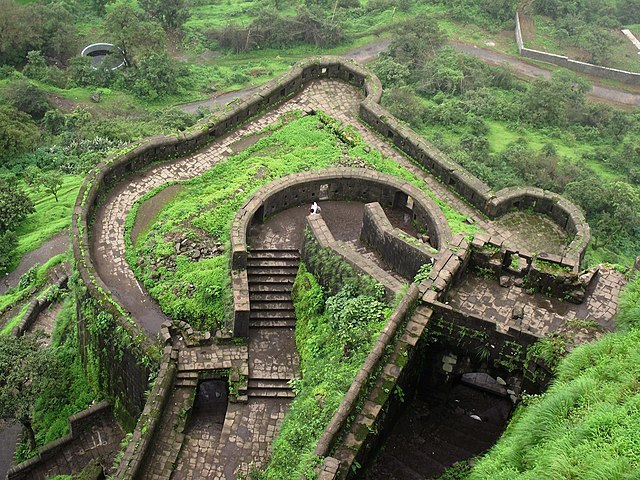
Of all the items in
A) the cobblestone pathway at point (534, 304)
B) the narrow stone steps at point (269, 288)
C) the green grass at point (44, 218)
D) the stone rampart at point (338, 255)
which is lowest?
the green grass at point (44, 218)

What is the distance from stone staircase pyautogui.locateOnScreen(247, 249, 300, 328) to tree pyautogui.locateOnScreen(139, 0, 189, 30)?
38.5 metres

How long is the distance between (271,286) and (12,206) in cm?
1766

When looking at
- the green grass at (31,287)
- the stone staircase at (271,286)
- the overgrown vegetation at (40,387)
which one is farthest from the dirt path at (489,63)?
the stone staircase at (271,286)

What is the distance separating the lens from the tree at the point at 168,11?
54.9 metres

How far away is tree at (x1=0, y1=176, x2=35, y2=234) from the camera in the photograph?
3350 centimetres

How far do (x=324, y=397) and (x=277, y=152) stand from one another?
38.6 ft

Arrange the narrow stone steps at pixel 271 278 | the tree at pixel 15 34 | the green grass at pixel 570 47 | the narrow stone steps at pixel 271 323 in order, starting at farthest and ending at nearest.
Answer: the green grass at pixel 570 47, the tree at pixel 15 34, the narrow stone steps at pixel 271 278, the narrow stone steps at pixel 271 323

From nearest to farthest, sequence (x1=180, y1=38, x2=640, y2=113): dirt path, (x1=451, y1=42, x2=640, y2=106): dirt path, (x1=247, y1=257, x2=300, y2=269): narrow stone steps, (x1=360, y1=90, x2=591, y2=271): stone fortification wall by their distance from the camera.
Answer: (x1=247, y1=257, x2=300, y2=269): narrow stone steps, (x1=360, y1=90, x2=591, y2=271): stone fortification wall, (x1=180, y1=38, x2=640, y2=113): dirt path, (x1=451, y1=42, x2=640, y2=106): dirt path

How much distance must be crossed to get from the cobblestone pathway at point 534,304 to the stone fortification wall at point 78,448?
1136cm

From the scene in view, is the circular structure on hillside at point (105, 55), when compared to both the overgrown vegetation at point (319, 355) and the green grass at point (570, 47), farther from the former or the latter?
the overgrown vegetation at point (319, 355)

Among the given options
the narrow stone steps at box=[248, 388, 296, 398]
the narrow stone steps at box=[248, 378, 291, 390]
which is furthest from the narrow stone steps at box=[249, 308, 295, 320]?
the narrow stone steps at box=[248, 388, 296, 398]

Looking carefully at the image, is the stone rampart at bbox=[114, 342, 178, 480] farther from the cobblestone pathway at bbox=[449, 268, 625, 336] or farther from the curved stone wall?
the cobblestone pathway at bbox=[449, 268, 625, 336]

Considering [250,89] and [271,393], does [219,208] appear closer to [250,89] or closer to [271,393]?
[271,393]

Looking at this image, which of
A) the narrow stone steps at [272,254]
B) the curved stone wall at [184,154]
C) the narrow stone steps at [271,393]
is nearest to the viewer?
the narrow stone steps at [271,393]
